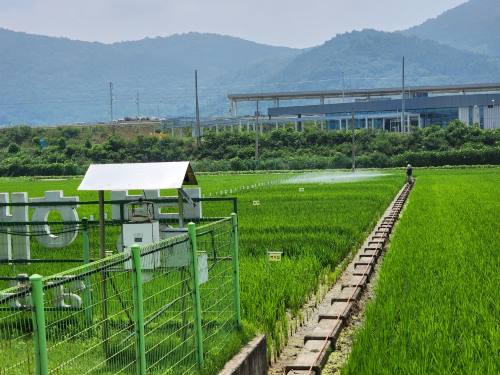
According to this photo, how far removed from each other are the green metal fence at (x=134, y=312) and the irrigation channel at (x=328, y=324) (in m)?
0.65

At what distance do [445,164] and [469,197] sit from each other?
37190 mm

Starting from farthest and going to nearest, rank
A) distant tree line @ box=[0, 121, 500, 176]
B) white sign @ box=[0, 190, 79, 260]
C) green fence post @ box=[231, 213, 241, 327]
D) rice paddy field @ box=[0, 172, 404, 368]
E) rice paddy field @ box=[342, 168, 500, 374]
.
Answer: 1. distant tree line @ box=[0, 121, 500, 176]
2. white sign @ box=[0, 190, 79, 260]
3. rice paddy field @ box=[0, 172, 404, 368]
4. green fence post @ box=[231, 213, 241, 327]
5. rice paddy field @ box=[342, 168, 500, 374]

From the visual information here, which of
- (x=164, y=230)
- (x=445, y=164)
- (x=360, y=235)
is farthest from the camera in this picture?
(x=445, y=164)

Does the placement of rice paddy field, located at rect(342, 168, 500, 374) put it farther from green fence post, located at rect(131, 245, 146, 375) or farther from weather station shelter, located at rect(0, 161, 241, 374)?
green fence post, located at rect(131, 245, 146, 375)

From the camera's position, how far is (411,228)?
55.7 ft

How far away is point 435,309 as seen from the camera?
810cm

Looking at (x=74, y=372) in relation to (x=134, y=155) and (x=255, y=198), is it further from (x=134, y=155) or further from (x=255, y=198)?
(x=134, y=155)

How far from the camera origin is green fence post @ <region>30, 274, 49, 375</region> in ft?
12.8

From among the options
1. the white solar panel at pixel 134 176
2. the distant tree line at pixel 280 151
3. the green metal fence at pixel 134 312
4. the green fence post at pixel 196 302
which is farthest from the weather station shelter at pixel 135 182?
the distant tree line at pixel 280 151

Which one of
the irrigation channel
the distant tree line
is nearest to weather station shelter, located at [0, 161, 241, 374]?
the irrigation channel

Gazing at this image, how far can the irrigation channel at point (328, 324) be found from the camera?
6.99 metres

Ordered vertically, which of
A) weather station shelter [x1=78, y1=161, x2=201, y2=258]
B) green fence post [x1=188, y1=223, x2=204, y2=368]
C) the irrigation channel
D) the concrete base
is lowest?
the irrigation channel

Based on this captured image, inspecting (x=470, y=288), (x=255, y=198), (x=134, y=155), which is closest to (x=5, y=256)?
(x=470, y=288)

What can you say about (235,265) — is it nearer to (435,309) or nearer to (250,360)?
(250,360)
